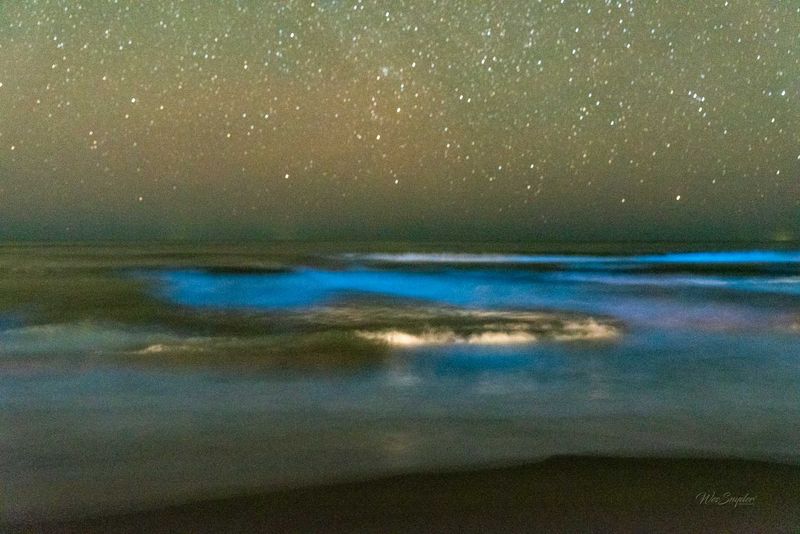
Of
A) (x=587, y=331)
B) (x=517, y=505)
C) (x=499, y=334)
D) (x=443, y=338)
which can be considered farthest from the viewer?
(x=587, y=331)

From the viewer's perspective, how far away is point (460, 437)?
393 centimetres

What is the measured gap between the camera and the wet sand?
9.37ft

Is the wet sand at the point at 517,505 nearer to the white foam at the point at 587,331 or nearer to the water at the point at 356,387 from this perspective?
the water at the point at 356,387

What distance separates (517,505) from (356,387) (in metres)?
2.07

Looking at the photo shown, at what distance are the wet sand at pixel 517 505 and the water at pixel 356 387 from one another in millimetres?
172

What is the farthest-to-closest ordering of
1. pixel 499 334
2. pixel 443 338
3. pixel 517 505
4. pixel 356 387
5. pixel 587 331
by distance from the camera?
pixel 587 331, pixel 499 334, pixel 443 338, pixel 356 387, pixel 517 505

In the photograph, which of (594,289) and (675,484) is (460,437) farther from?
(594,289)

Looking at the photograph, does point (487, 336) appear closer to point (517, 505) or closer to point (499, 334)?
point (499, 334)

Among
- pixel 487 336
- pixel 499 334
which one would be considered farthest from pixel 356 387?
pixel 499 334

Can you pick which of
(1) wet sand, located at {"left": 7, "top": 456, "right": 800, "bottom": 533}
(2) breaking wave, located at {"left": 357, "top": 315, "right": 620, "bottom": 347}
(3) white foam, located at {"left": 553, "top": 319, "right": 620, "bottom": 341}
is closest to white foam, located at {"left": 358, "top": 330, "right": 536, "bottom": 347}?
(2) breaking wave, located at {"left": 357, "top": 315, "right": 620, "bottom": 347}

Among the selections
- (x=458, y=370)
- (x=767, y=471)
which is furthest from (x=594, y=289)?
(x=767, y=471)

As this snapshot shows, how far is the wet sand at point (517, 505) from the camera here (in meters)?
2.86

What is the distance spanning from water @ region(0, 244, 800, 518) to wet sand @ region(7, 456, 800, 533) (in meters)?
0.17

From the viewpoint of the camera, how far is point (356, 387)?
495 cm
